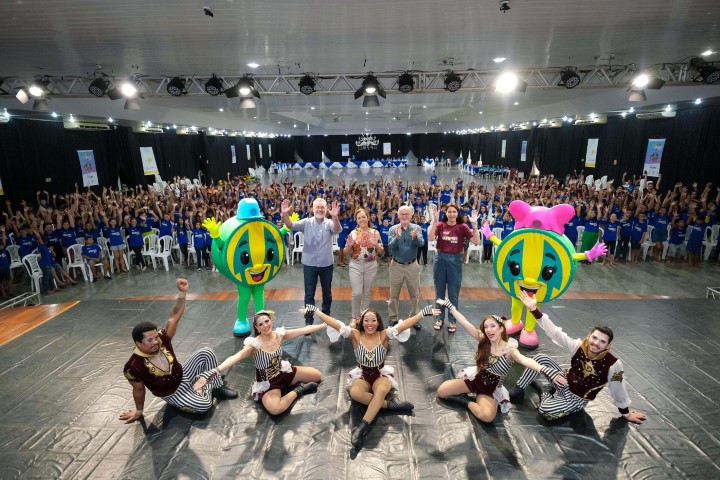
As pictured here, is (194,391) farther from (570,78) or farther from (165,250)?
(570,78)

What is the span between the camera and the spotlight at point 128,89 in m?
7.51

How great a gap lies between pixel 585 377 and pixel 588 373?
0.04 metres

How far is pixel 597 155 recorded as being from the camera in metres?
16.0

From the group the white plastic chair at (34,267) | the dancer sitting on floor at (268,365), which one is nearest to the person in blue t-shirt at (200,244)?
the white plastic chair at (34,267)

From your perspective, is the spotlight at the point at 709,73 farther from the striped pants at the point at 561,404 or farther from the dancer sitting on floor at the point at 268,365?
the dancer sitting on floor at the point at 268,365

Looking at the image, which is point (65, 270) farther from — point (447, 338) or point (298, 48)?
point (447, 338)

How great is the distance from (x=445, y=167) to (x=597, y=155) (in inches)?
861

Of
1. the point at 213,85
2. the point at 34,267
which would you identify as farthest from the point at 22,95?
the point at 213,85

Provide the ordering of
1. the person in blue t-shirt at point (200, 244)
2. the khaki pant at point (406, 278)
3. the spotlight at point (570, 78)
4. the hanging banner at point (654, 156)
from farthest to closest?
the hanging banner at point (654, 156)
the person in blue t-shirt at point (200, 244)
the spotlight at point (570, 78)
the khaki pant at point (406, 278)

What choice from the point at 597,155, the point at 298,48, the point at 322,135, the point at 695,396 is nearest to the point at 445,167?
the point at 322,135

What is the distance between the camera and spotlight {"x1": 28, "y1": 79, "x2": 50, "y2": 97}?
25.0 ft

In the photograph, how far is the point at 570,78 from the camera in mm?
7684

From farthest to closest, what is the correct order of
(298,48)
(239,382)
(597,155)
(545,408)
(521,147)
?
1. (521,147)
2. (597,155)
3. (298,48)
4. (239,382)
5. (545,408)

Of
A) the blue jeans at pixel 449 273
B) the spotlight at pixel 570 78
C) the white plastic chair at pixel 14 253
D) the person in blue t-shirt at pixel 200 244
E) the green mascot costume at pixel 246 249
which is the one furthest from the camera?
the person in blue t-shirt at pixel 200 244
